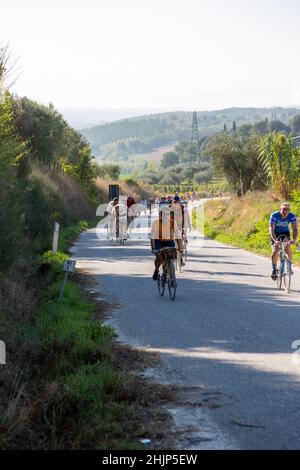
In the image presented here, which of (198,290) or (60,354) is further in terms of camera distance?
(198,290)

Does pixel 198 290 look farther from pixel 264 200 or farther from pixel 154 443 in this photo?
pixel 264 200

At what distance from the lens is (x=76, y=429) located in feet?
21.0

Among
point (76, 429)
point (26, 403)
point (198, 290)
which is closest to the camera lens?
point (76, 429)

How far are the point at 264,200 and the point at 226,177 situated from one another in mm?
11854

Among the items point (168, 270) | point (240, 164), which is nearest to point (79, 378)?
point (168, 270)

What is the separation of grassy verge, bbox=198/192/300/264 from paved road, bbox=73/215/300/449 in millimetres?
7793

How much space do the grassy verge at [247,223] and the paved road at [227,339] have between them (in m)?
7.79

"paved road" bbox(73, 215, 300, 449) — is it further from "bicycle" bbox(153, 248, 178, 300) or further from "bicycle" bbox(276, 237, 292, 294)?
"bicycle" bbox(276, 237, 292, 294)

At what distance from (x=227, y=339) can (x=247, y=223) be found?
25.2 m

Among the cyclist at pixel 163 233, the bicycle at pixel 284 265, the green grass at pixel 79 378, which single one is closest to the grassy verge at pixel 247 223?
the bicycle at pixel 284 265

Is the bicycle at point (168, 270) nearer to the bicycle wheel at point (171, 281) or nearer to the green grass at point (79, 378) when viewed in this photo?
the bicycle wheel at point (171, 281)

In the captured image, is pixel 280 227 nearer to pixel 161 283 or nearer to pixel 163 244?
pixel 163 244

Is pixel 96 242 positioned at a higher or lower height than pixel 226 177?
lower

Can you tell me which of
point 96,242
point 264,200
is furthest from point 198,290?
point 264,200
